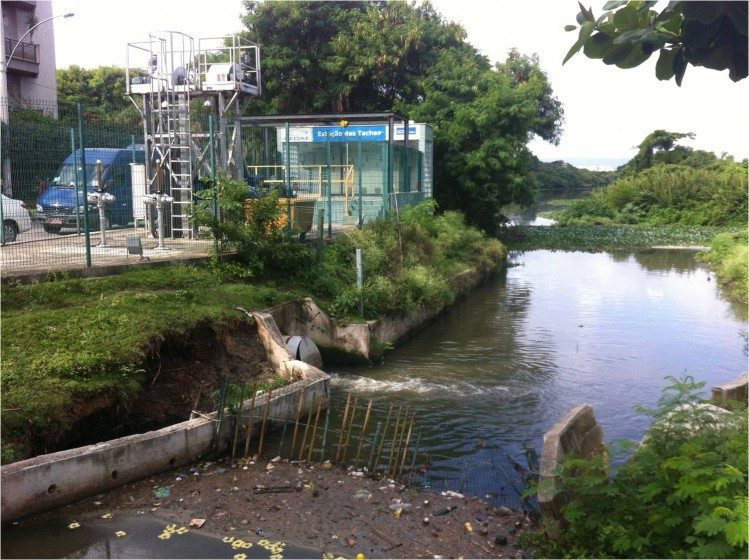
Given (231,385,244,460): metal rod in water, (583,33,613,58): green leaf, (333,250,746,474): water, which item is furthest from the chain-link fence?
(583,33,613,58): green leaf

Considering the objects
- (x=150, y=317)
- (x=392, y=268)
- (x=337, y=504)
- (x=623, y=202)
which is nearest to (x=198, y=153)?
(x=392, y=268)

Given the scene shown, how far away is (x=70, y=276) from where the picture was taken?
39.6ft

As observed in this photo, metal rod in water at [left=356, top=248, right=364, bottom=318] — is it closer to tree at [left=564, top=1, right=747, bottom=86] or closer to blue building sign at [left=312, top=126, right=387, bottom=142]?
blue building sign at [left=312, top=126, right=387, bottom=142]

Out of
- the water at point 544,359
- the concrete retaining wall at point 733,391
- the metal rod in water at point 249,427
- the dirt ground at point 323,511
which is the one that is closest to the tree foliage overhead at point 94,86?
the water at point 544,359

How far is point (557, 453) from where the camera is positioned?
6.71m

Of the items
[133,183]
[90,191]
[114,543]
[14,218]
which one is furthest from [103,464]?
[133,183]

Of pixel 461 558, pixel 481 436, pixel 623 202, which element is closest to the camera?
pixel 461 558

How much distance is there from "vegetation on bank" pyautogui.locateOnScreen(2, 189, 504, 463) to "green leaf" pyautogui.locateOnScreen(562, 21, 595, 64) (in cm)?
651

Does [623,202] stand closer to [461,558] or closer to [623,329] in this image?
[623,329]

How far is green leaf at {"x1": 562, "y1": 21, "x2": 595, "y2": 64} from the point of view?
12.7 ft

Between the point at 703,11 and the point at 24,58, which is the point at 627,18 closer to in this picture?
the point at 703,11

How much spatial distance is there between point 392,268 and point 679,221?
121 ft

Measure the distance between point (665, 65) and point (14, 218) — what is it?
41.6 ft

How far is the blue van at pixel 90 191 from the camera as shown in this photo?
47.3ft
